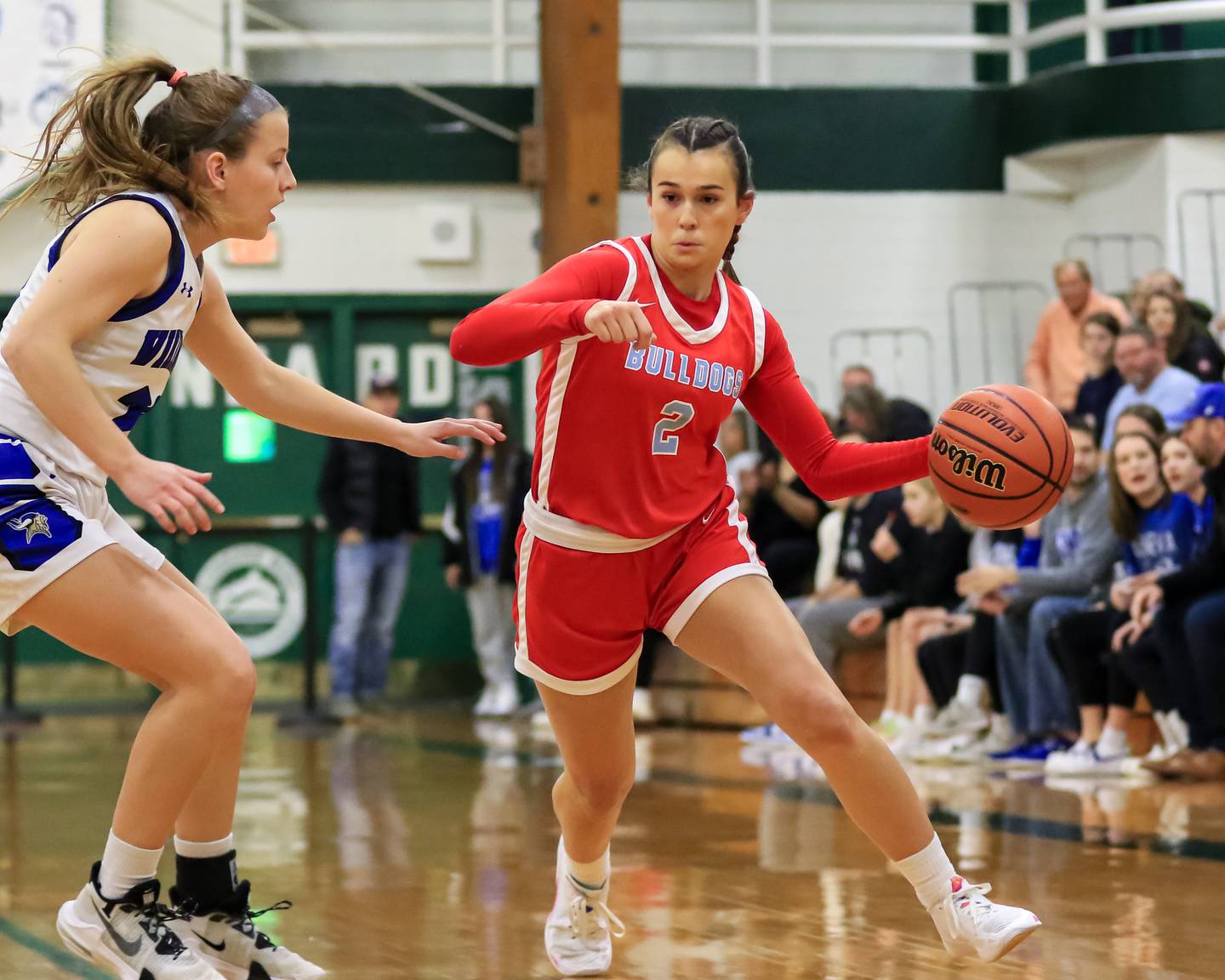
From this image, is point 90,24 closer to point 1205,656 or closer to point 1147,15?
point 1147,15

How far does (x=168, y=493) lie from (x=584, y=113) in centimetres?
804

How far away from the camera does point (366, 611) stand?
11.2m

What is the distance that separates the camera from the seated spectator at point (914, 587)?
8055mm

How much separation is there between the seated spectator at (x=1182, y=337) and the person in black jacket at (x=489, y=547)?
4012 mm

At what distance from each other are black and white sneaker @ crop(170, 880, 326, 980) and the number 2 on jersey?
1.20 metres

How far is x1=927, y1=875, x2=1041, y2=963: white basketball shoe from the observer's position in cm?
329

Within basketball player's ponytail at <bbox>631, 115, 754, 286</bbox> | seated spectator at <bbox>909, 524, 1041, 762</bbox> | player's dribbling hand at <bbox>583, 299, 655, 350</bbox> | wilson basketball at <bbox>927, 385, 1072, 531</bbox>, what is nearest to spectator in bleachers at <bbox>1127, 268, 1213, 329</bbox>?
seated spectator at <bbox>909, 524, 1041, 762</bbox>

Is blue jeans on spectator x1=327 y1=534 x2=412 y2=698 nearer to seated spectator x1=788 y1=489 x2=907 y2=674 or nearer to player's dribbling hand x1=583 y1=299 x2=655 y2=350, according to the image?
seated spectator x1=788 y1=489 x2=907 y2=674

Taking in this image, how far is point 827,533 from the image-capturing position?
9.04 meters

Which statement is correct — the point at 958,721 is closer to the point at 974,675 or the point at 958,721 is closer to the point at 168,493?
the point at 974,675

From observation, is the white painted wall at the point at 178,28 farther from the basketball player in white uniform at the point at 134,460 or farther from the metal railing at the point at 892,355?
the basketball player in white uniform at the point at 134,460

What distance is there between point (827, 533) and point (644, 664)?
1.57 m

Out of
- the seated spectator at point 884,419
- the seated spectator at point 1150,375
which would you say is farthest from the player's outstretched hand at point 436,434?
the seated spectator at point 884,419

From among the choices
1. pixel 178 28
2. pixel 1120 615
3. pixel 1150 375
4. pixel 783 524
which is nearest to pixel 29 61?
pixel 178 28
